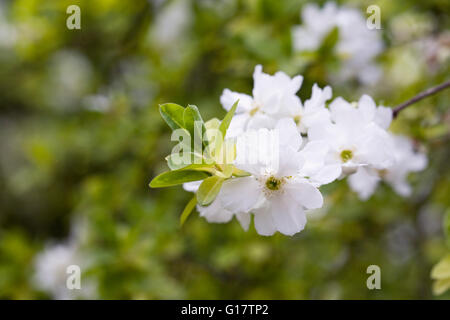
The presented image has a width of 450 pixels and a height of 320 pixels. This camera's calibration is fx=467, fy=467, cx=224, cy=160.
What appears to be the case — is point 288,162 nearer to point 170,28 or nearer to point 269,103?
point 269,103

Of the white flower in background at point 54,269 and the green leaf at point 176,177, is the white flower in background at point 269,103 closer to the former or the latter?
the green leaf at point 176,177

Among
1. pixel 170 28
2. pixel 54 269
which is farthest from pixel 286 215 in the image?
pixel 170 28

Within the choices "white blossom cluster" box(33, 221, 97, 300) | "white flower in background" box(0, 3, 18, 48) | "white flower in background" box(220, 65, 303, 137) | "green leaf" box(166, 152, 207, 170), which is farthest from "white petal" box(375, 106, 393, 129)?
"white flower in background" box(0, 3, 18, 48)

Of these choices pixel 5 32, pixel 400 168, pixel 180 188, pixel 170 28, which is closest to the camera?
pixel 400 168

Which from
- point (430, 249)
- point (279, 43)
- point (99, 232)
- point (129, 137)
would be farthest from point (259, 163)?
point (430, 249)

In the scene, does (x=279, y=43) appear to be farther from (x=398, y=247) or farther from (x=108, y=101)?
(x=398, y=247)

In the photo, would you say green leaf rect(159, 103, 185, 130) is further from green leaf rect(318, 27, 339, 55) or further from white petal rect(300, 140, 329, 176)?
green leaf rect(318, 27, 339, 55)

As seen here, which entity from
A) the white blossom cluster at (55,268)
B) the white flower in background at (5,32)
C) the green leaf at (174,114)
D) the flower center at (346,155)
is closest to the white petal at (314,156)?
the flower center at (346,155)

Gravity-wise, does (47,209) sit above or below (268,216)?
above
